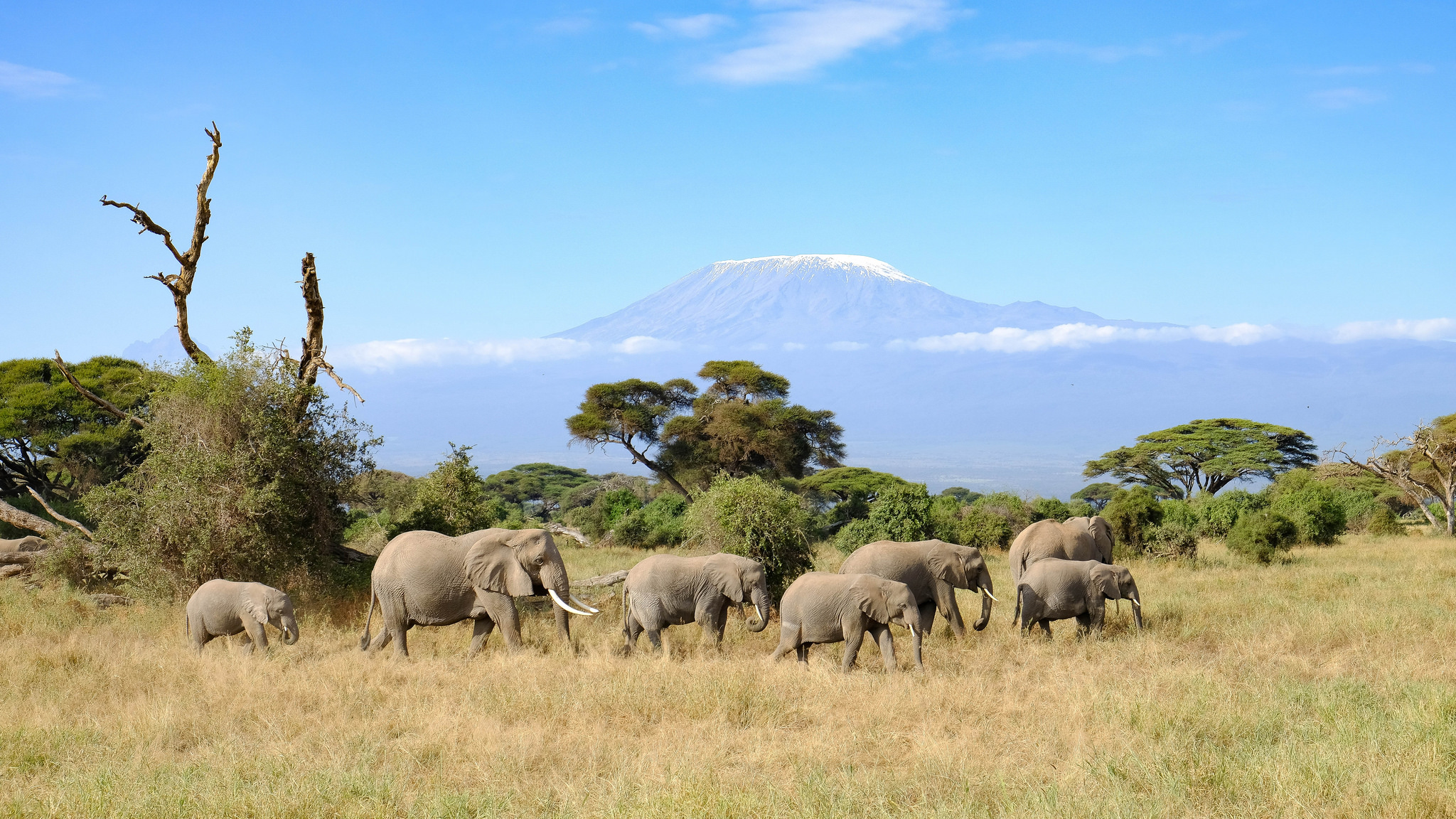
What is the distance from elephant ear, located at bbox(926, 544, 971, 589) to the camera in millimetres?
13750

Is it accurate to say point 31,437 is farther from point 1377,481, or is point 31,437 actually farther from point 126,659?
point 1377,481

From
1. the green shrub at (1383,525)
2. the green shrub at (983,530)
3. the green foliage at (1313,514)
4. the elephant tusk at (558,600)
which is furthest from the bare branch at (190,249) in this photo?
the green shrub at (1383,525)

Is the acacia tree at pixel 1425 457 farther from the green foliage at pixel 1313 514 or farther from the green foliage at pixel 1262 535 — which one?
the green foliage at pixel 1262 535

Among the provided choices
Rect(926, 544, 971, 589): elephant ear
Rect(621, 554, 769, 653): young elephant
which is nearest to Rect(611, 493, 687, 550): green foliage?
Rect(926, 544, 971, 589): elephant ear

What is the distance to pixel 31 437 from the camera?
1192 inches

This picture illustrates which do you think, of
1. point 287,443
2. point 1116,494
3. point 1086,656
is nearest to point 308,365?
point 287,443

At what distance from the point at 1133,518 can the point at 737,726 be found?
1982 centimetres

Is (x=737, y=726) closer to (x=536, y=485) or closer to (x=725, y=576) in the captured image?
(x=725, y=576)

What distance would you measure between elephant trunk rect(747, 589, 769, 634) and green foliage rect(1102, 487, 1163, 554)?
1577 centimetres

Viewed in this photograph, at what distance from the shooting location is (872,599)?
11523mm

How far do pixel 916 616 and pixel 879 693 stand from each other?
69.6 inches

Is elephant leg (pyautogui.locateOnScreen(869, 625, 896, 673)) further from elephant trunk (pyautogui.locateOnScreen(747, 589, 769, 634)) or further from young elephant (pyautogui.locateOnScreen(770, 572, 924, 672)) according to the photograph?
elephant trunk (pyautogui.locateOnScreen(747, 589, 769, 634))

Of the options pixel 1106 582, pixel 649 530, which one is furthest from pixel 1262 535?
pixel 649 530

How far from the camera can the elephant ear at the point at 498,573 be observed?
492 inches
